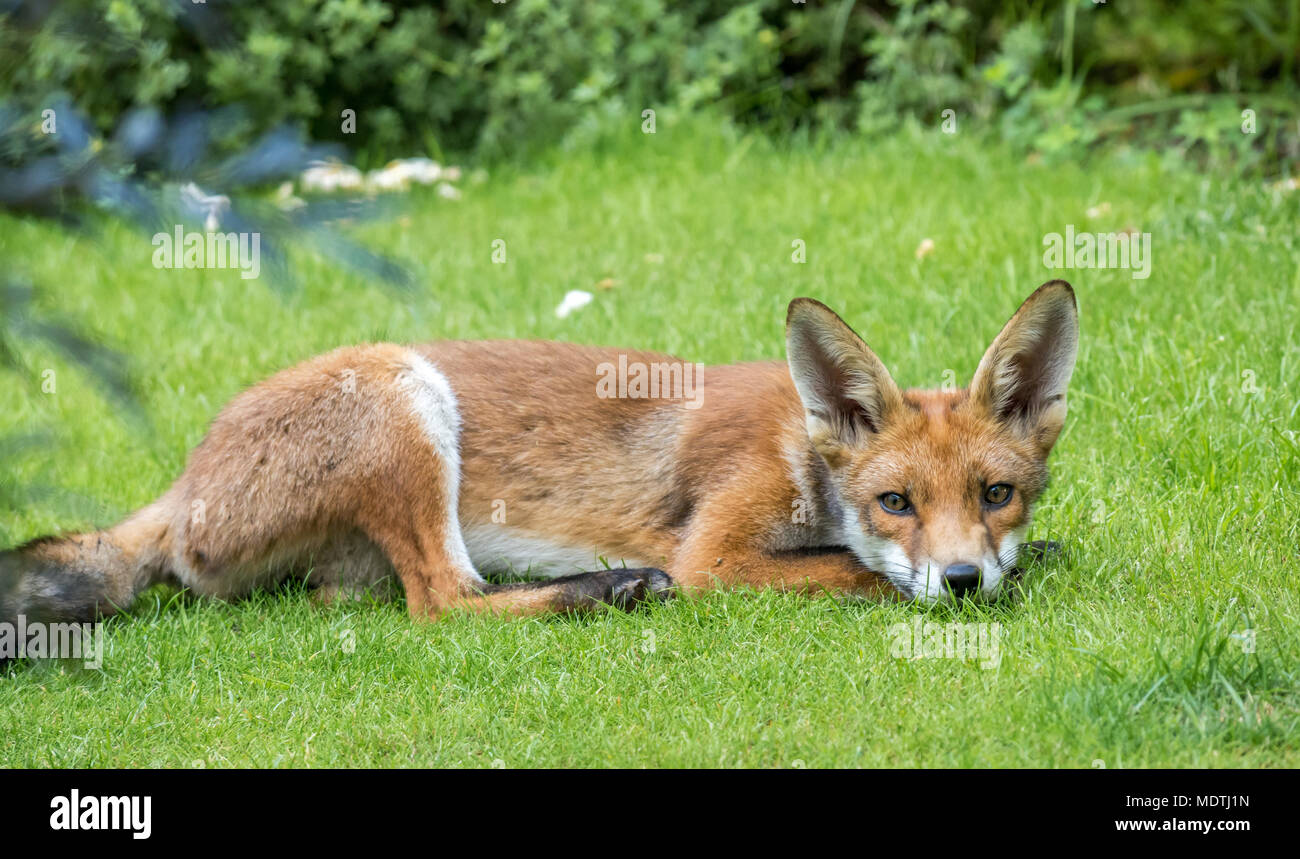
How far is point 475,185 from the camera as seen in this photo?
11.0 m

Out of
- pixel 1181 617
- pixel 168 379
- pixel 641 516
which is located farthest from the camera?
pixel 168 379

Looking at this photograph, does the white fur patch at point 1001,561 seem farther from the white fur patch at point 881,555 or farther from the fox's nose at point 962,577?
the white fur patch at point 881,555

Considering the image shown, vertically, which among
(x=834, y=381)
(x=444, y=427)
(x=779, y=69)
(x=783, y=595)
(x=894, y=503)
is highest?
(x=779, y=69)

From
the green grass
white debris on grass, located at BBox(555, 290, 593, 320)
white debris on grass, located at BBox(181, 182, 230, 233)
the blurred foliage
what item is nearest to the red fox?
the green grass

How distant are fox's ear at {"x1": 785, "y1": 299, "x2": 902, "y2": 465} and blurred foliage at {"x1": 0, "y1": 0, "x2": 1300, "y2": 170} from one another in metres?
5.38

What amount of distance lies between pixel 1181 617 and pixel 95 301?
7648mm

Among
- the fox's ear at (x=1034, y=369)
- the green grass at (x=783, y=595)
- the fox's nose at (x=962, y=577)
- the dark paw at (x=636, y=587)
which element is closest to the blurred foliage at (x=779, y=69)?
the green grass at (x=783, y=595)

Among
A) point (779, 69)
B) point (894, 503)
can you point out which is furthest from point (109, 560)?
point (779, 69)

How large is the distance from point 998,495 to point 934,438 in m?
0.30

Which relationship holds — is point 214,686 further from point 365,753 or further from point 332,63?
point 332,63

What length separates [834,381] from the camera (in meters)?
4.77

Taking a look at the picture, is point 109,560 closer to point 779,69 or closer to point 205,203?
point 205,203

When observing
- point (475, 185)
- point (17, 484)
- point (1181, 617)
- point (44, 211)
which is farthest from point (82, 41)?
point (475, 185)

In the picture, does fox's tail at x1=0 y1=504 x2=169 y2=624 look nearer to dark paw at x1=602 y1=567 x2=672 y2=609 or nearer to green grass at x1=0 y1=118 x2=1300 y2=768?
green grass at x1=0 y1=118 x2=1300 y2=768
